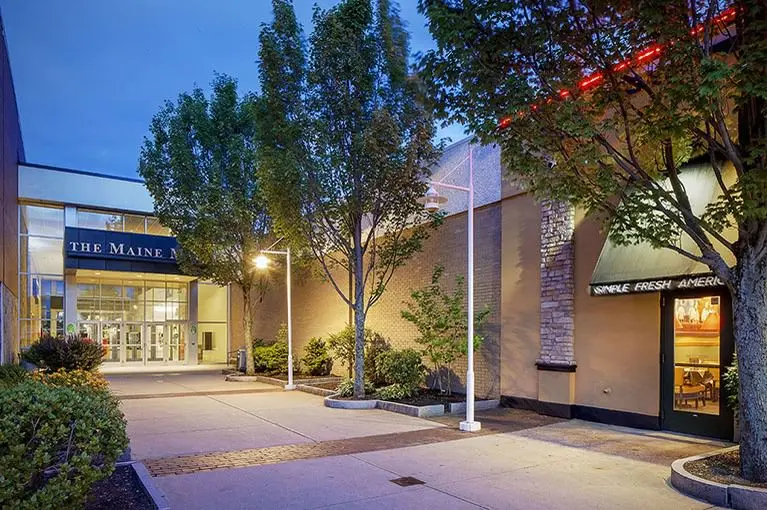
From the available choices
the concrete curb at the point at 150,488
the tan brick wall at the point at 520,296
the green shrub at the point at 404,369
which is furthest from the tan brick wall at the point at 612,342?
the concrete curb at the point at 150,488

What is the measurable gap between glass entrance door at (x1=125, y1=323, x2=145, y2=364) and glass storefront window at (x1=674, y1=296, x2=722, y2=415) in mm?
25159

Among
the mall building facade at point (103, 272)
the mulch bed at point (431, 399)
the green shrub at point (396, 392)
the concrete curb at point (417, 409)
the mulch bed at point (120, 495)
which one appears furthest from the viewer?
the mall building facade at point (103, 272)

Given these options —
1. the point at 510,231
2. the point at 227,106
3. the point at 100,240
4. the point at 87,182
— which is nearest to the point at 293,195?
the point at 510,231

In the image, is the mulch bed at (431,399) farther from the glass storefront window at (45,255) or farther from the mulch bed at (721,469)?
the glass storefront window at (45,255)

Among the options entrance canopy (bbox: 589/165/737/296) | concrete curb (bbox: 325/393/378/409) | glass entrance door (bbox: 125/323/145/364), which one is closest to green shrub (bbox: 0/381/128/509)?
entrance canopy (bbox: 589/165/737/296)

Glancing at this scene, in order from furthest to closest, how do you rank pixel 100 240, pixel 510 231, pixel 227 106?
pixel 100 240
pixel 227 106
pixel 510 231

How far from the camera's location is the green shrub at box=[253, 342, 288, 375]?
20438 mm

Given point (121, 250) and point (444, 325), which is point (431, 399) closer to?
point (444, 325)

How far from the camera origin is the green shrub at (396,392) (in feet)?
42.9

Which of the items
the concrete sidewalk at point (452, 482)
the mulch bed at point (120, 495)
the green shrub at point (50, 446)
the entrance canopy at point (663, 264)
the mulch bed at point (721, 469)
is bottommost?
the concrete sidewalk at point (452, 482)

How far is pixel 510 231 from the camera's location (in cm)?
1281

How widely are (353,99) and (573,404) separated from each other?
8.11m

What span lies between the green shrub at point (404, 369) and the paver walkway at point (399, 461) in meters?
1.67

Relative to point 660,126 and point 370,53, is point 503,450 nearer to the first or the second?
point 660,126
